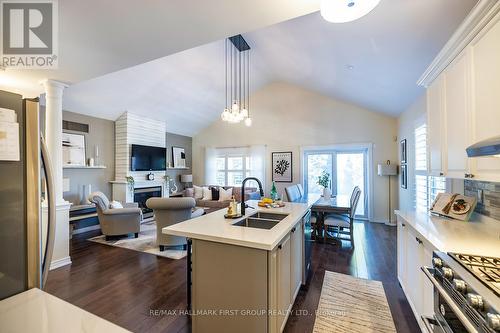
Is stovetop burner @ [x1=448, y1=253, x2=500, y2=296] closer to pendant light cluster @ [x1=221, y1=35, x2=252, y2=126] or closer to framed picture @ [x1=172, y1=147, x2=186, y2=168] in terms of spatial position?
pendant light cluster @ [x1=221, y1=35, x2=252, y2=126]

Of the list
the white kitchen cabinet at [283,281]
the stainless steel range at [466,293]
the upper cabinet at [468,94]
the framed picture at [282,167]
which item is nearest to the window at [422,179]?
the upper cabinet at [468,94]

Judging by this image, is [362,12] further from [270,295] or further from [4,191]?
[4,191]

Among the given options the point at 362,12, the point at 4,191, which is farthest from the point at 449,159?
the point at 4,191

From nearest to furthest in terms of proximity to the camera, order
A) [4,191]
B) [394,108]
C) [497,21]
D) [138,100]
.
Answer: [4,191] < [497,21] < [394,108] < [138,100]

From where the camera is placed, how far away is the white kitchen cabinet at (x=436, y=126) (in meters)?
1.99

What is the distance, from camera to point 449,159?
186 cm

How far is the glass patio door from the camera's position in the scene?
571 centimetres

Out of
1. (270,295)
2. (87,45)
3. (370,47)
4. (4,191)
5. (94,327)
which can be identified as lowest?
(270,295)

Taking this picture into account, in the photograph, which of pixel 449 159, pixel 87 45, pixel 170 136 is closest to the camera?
pixel 449 159

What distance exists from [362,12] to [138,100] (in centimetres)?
524

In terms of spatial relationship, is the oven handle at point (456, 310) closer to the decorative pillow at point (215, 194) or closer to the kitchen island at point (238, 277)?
the kitchen island at point (238, 277)

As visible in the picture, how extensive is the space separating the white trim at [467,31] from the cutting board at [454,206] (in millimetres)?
1208

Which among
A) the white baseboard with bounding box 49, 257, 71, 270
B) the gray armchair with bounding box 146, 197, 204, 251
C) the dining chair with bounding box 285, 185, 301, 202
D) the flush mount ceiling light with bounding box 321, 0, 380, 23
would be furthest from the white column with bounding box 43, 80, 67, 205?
the dining chair with bounding box 285, 185, 301, 202

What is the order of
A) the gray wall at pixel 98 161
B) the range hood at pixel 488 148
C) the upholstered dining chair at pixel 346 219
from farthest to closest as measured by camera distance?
the gray wall at pixel 98 161 → the upholstered dining chair at pixel 346 219 → the range hood at pixel 488 148
